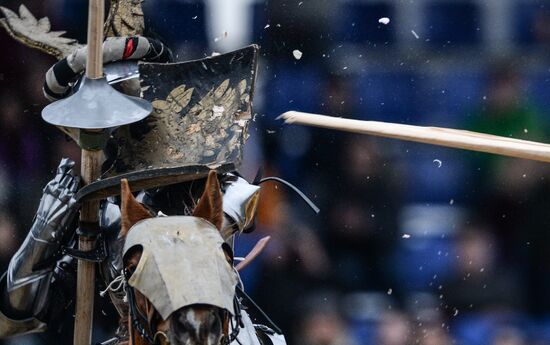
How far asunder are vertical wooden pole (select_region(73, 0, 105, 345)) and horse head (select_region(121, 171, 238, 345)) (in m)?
0.54

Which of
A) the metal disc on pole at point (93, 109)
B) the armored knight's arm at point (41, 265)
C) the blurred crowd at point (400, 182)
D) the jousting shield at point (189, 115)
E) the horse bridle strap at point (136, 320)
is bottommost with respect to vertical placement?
the blurred crowd at point (400, 182)

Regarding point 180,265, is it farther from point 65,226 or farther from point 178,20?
point 178,20

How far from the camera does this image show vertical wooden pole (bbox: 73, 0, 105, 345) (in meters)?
4.05

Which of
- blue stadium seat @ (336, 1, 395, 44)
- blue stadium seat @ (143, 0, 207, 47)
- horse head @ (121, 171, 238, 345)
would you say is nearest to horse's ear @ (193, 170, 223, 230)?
horse head @ (121, 171, 238, 345)

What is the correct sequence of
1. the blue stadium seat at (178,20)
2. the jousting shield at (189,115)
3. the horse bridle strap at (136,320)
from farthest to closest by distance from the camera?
the blue stadium seat at (178,20), the jousting shield at (189,115), the horse bridle strap at (136,320)

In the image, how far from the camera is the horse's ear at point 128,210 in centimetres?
367

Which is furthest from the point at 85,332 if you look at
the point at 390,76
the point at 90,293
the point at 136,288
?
the point at 390,76

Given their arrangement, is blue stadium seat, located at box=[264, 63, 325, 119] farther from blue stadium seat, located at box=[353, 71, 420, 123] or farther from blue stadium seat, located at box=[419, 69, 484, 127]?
blue stadium seat, located at box=[419, 69, 484, 127]

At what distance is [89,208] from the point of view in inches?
166

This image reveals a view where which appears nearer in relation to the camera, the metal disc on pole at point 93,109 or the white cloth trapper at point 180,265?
the white cloth trapper at point 180,265

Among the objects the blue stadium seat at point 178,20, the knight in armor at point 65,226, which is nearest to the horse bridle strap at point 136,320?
the knight in armor at point 65,226

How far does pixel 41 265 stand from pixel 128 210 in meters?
0.75

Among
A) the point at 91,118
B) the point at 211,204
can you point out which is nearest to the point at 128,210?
the point at 211,204

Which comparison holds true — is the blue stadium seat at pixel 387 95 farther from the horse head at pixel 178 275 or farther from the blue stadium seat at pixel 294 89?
the horse head at pixel 178 275
